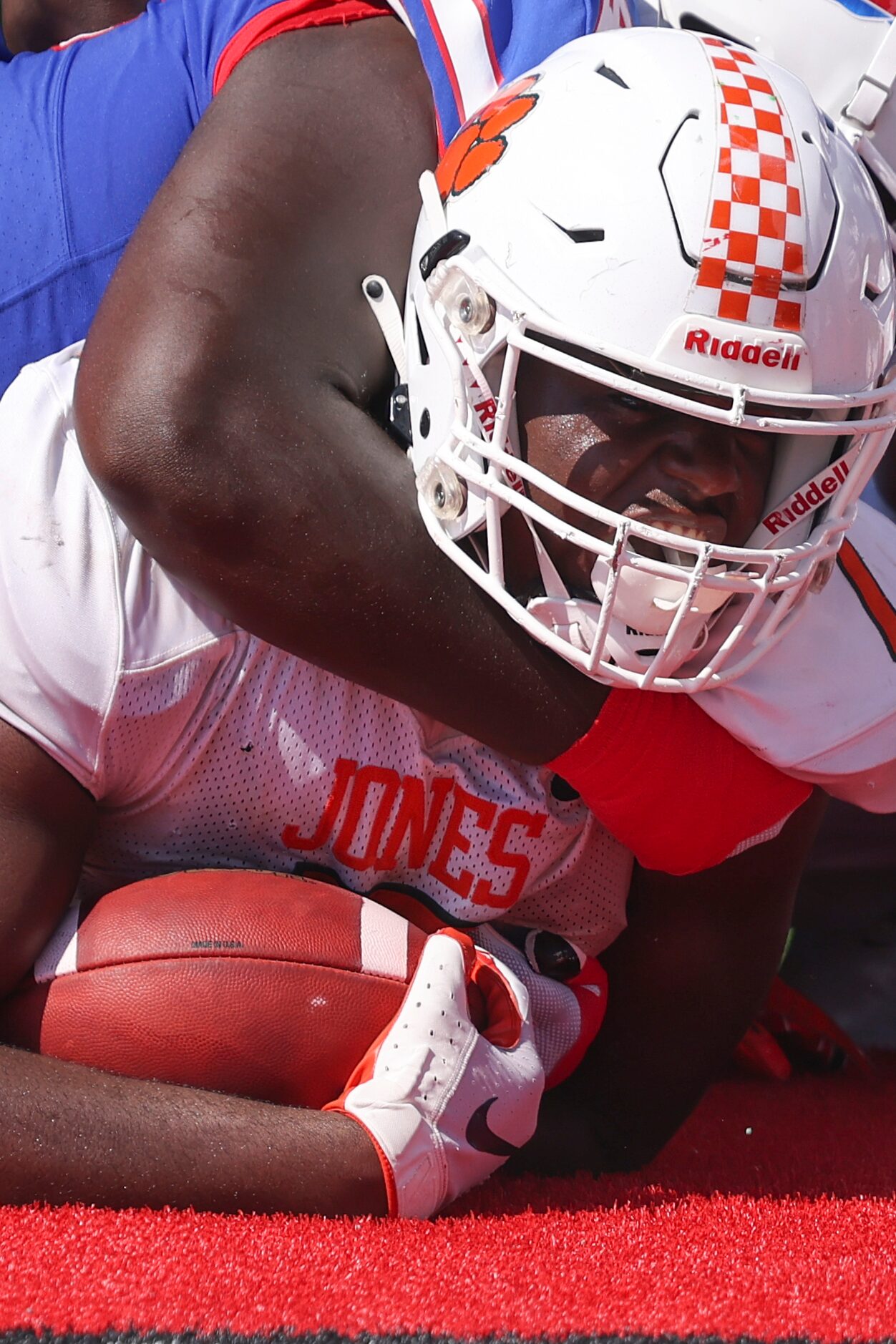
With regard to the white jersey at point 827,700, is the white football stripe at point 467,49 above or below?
above

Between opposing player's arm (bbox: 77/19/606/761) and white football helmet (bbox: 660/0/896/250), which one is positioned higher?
white football helmet (bbox: 660/0/896/250)

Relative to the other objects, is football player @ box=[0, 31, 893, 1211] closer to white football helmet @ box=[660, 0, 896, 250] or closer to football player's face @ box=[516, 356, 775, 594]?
football player's face @ box=[516, 356, 775, 594]

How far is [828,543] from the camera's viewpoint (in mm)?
1438

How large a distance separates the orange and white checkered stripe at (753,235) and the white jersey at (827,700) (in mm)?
328

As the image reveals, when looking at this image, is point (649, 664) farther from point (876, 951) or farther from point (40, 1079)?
point (876, 951)

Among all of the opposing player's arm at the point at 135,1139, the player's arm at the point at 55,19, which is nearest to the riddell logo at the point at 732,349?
the opposing player's arm at the point at 135,1139

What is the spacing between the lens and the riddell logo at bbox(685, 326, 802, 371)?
1329 mm

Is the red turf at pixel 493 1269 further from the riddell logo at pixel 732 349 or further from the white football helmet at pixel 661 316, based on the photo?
the riddell logo at pixel 732 349

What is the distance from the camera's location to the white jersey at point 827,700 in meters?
1.49

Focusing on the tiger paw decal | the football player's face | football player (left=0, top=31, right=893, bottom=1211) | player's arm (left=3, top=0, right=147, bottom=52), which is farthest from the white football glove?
player's arm (left=3, top=0, right=147, bottom=52)

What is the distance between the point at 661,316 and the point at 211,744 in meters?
0.64

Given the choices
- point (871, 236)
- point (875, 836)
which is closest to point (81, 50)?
point (871, 236)

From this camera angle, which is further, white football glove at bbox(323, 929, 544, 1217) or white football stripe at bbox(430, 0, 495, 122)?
white football stripe at bbox(430, 0, 495, 122)

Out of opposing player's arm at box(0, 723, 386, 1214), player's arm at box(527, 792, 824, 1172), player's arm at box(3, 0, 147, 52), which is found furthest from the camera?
player's arm at box(3, 0, 147, 52)
